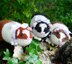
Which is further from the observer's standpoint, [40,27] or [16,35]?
[40,27]

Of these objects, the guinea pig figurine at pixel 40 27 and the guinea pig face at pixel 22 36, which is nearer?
the guinea pig face at pixel 22 36

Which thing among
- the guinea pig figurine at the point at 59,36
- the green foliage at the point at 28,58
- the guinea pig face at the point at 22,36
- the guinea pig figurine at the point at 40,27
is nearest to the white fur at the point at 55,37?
the guinea pig figurine at the point at 59,36

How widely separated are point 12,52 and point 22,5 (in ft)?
2.17

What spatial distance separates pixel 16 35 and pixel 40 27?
0.44 meters

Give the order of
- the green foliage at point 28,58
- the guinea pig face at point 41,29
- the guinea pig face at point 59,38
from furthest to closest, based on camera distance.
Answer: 1. the guinea pig face at point 59,38
2. the guinea pig face at point 41,29
3. the green foliage at point 28,58

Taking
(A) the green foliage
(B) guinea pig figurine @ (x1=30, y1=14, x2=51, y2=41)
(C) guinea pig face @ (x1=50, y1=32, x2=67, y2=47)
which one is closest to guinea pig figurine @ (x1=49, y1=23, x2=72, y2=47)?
(C) guinea pig face @ (x1=50, y1=32, x2=67, y2=47)

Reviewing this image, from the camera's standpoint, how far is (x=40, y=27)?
3.74 m

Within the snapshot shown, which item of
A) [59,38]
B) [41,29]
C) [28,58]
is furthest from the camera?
[59,38]

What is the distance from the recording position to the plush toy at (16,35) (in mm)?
3387

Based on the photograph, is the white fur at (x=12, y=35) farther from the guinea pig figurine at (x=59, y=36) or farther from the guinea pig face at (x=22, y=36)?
the guinea pig figurine at (x=59, y=36)

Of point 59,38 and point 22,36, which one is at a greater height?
point 59,38

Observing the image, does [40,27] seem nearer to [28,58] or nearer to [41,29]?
[41,29]

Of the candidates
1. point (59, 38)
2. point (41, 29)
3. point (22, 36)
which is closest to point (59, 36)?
point (59, 38)

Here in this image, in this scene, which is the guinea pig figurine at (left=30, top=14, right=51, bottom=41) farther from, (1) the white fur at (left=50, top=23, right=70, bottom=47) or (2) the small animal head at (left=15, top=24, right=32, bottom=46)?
(2) the small animal head at (left=15, top=24, right=32, bottom=46)
